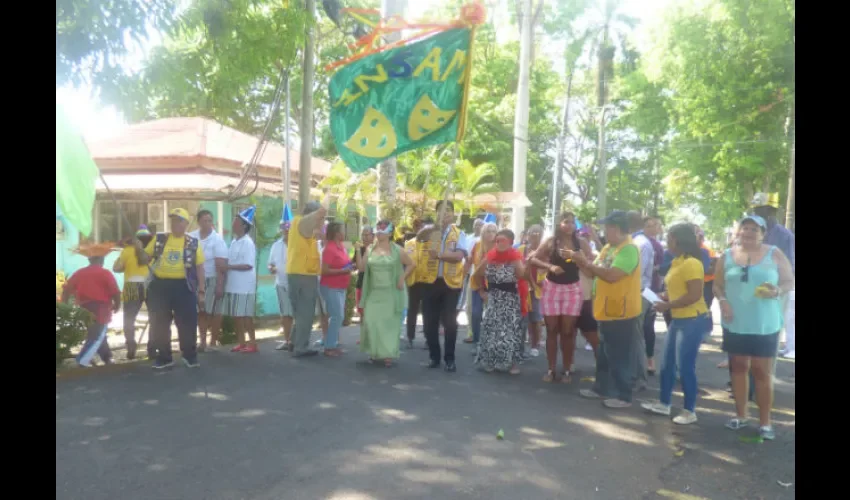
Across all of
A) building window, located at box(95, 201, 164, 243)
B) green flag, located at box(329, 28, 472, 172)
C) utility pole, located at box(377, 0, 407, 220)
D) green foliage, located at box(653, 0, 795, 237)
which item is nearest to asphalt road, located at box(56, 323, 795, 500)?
green flag, located at box(329, 28, 472, 172)

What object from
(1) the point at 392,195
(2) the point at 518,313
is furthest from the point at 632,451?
(1) the point at 392,195

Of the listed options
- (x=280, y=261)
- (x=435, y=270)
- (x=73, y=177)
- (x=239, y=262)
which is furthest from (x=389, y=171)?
(x=73, y=177)

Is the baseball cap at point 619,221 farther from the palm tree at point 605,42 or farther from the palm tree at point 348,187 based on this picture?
the palm tree at point 605,42

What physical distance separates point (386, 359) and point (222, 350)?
238 cm

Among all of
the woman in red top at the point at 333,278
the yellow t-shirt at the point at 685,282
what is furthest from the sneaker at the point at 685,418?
the woman in red top at the point at 333,278

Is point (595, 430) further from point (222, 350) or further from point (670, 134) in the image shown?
point (670, 134)

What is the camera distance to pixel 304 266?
26.1 feet

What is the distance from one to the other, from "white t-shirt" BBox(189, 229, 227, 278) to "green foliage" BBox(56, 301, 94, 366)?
→ 1.56 meters

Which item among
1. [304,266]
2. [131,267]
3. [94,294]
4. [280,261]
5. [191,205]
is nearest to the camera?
[94,294]

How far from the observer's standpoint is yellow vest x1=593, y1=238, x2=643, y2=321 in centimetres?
588

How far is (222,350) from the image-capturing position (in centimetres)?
862

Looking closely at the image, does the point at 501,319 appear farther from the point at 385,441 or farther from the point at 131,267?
the point at 131,267

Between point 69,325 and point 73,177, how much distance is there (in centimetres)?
425

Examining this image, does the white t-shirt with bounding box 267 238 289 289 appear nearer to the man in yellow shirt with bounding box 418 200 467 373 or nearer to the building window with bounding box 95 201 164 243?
the man in yellow shirt with bounding box 418 200 467 373
